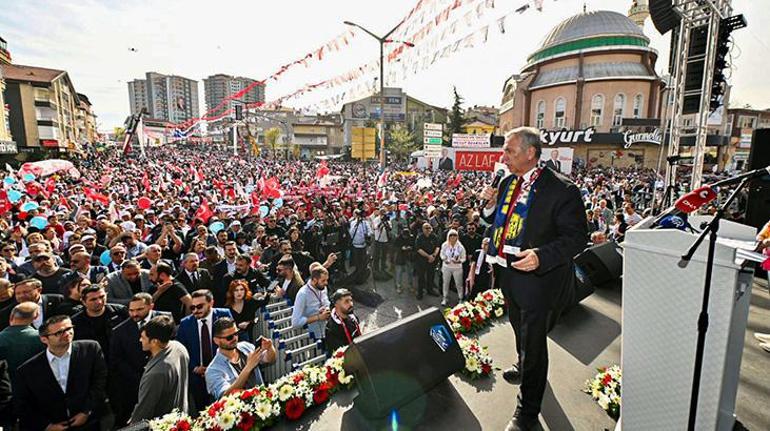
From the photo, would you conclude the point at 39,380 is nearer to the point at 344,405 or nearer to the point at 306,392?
the point at 306,392

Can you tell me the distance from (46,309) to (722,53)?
14.5m

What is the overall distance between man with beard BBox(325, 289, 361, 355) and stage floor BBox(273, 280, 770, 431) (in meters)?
1.56

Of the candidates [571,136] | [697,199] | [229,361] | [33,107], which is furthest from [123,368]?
[33,107]

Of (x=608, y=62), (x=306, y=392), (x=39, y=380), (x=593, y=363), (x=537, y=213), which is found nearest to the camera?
(x=537, y=213)

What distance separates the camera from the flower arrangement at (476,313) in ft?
14.4

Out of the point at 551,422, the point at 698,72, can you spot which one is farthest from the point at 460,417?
the point at 698,72

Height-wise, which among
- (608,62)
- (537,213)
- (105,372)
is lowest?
(105,372)

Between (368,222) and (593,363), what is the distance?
27.2 ft

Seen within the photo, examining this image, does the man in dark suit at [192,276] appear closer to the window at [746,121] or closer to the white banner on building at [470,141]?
the white banner on building at [470,141]

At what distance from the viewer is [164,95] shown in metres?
136

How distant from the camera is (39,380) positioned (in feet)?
11.2

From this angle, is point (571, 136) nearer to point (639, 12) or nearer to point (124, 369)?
point (639, 12)

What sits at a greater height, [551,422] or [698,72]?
[698,72]

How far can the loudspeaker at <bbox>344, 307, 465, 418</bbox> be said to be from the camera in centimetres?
288
